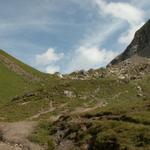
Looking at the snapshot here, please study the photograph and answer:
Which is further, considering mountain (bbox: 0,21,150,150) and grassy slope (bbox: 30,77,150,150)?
mountain (bbox: 0,21,150,150)

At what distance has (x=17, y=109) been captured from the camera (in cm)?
8256

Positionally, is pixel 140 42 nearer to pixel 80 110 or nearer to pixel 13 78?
pixel 13 78

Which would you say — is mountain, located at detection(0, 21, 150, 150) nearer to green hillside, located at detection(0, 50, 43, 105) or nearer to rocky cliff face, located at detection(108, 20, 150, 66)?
green hillside, located at detection(0, 50, 43, 105)

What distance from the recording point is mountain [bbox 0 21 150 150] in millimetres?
44656

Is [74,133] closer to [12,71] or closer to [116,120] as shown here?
[116,120]

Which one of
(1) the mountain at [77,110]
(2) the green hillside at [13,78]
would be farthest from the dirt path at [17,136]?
(2) the green hillside at [13,78]

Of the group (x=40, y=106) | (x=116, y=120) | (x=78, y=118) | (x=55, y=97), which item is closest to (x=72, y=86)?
(x=55, y=97)

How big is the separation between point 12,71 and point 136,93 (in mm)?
55669

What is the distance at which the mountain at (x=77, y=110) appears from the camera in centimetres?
4466

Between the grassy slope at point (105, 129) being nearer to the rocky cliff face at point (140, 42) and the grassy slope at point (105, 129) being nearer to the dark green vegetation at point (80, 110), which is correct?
the dark green vegetation at point (80, 110)

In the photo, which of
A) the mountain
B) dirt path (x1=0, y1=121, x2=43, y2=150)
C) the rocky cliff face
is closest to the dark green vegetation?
the mountain

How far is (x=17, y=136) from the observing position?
2024 inches

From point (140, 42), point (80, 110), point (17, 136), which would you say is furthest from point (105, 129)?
point (140, 42)

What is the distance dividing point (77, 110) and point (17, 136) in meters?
25.4
